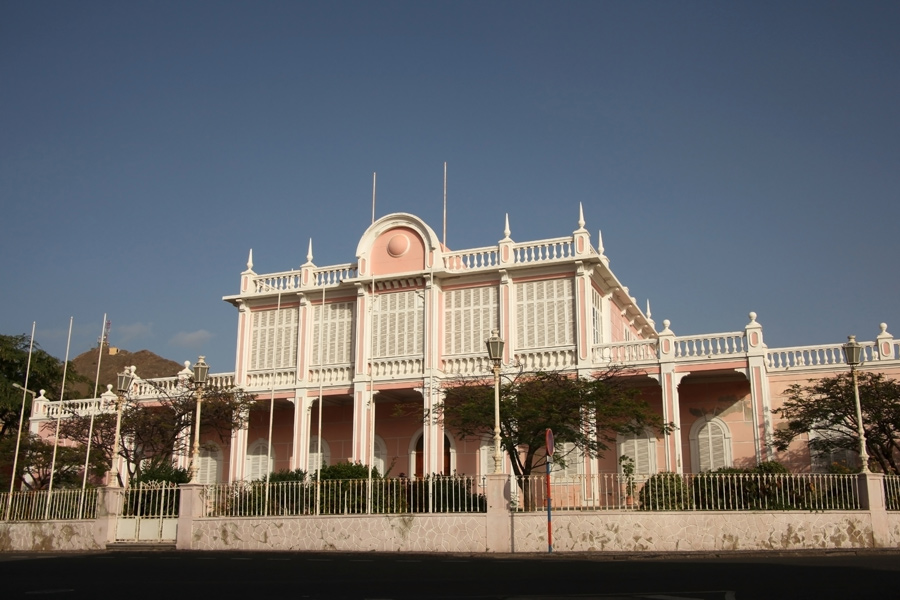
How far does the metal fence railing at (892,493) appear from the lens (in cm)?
1742

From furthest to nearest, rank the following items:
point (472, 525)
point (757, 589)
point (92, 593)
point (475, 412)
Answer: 1. point (475, 412)
2. point (472, 525)
3. point (92, 593)
4. point (757, 589)

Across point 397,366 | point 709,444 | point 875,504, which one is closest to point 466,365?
point 397,366

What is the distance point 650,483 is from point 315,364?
50.6ft

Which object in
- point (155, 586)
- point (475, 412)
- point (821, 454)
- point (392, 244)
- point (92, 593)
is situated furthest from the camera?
point (392, 244)

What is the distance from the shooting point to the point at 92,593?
10016 mm

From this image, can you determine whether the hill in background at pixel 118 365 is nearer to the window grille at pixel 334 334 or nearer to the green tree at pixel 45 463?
the green tree at pixel 45 463

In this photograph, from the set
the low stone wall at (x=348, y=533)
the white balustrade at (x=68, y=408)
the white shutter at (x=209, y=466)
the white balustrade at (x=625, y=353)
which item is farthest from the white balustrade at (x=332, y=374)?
the low stone wall at (x=348, y=533)

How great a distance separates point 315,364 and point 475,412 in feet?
31.5

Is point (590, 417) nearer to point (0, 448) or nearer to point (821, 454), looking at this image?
point (821, 454)

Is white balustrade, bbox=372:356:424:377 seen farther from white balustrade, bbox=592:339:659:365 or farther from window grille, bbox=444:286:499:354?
white balustrade, bbox=592:339:659:365

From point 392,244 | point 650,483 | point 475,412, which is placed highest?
point 392,244

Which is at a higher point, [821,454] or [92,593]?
[821,454]

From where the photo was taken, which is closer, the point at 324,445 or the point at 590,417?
the point at 590,417

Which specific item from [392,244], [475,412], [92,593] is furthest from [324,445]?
[92,593]
